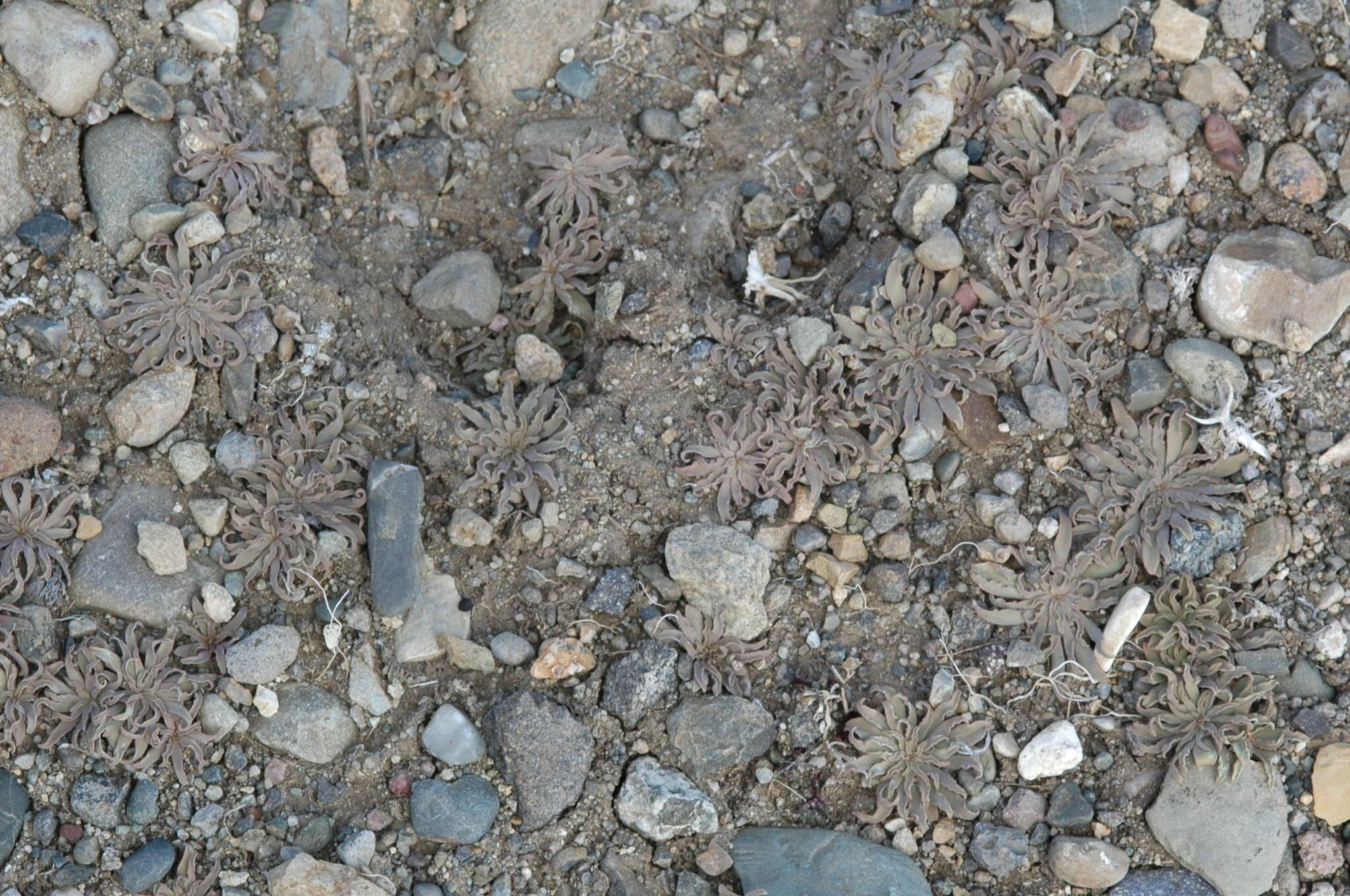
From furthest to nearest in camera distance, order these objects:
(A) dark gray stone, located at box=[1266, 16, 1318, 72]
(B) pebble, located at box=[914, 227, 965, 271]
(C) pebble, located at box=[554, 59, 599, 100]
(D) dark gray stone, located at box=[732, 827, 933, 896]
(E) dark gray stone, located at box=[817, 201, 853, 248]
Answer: (C) pebble, located at box=[554, 59, 599, 100] → (E) dark gray stone, located at box=[817, 201, 853, 248] → (A) dark gray stone, located at box=[1266, 16, 1318, 72] → (B) pebble, located at box=[914, 227, 965, 271] → (D) dark gray stone, located at box=[732, 827, 933, 896]

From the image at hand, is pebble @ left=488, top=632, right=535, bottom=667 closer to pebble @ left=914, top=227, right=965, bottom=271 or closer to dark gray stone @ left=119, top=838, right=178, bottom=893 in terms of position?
dark gray stone @ left=119, top=838, right=178, bottom=893

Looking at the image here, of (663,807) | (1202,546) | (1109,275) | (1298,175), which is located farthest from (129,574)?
(1298,175)

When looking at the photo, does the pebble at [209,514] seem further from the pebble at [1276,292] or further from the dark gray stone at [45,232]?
the pebble at [1276,292]

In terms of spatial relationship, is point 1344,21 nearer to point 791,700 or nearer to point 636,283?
point 636,283

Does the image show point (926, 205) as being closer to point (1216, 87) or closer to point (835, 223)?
point (835, 223)

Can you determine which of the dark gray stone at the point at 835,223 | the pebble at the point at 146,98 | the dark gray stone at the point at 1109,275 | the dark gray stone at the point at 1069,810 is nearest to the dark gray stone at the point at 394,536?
the pebble at the point at 146,98

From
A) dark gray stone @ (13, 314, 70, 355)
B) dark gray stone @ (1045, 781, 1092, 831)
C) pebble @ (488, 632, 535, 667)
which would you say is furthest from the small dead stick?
dark gray stone @ (1045, 781, 1092, 831)
